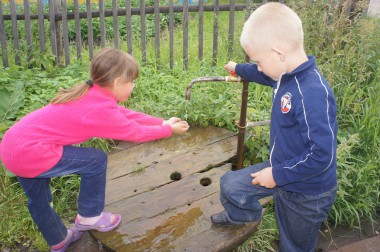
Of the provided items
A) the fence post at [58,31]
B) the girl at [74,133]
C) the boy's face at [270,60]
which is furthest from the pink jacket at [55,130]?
the fence post at [58,31]

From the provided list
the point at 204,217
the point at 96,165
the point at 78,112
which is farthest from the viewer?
the point at 204,217

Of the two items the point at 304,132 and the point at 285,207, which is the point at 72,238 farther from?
the point at 304,132

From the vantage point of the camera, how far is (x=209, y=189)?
318 centimetres

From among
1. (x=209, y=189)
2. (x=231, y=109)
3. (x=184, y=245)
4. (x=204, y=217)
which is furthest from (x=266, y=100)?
(x=184, y=245)

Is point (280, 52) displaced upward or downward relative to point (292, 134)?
upward

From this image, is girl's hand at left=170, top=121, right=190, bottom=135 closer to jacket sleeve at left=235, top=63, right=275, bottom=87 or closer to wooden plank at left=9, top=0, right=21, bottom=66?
jacket sleeve at left=235, top=63, right=275, bottom=87

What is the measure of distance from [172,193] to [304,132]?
1.34m

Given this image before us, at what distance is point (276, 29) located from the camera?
214 cm

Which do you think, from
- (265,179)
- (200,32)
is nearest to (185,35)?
(200,32)

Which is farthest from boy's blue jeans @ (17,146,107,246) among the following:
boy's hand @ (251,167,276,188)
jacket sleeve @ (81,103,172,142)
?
boy's hand @ (251,167,276,188)

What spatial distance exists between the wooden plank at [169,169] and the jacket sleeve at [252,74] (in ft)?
3.03

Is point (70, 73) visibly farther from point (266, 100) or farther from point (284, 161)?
point (284, 161)

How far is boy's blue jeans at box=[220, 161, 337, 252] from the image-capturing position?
2.38 metres

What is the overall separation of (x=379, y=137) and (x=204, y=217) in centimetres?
186
